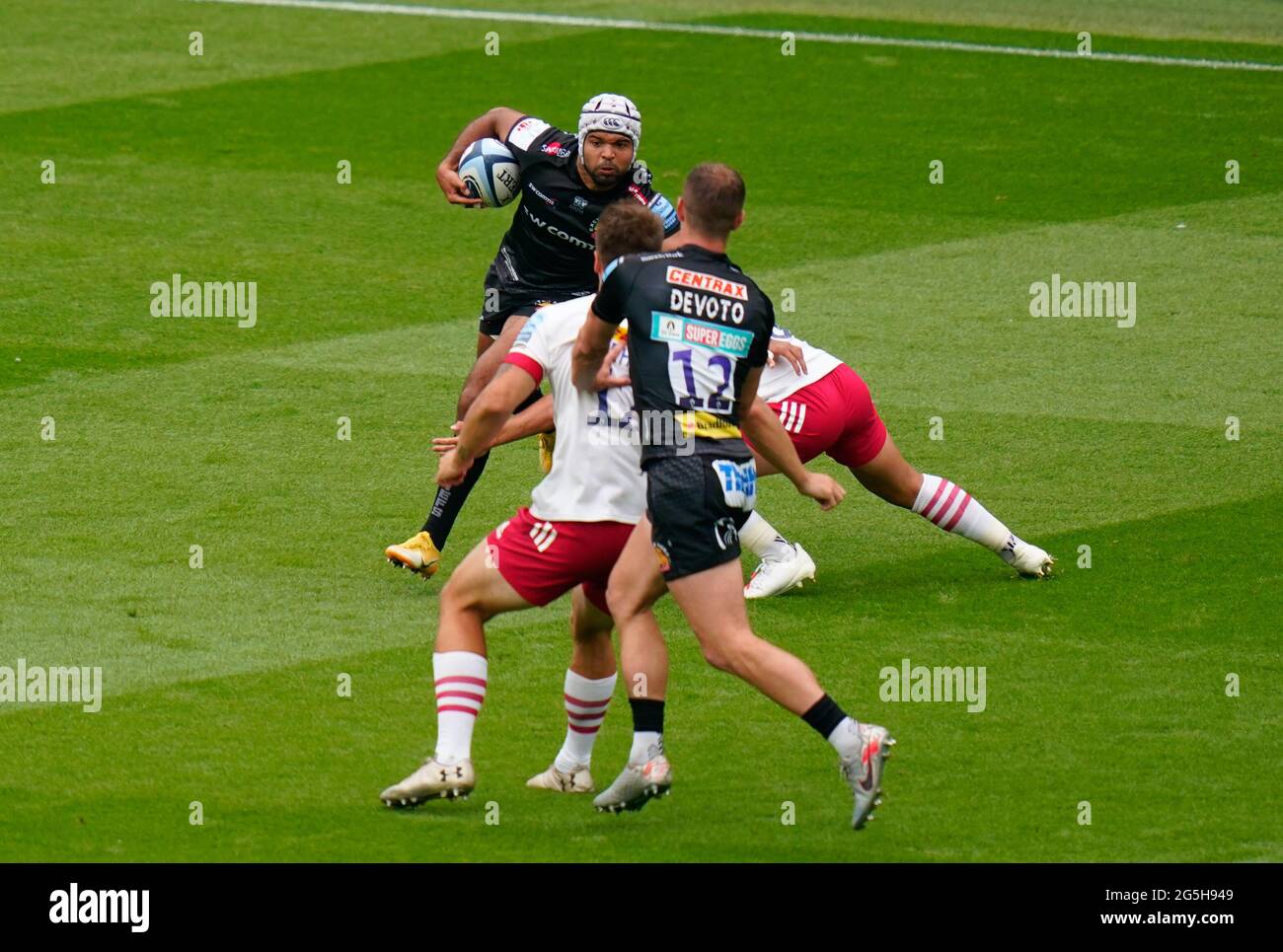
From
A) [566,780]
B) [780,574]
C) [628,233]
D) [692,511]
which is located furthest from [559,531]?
[780,574]

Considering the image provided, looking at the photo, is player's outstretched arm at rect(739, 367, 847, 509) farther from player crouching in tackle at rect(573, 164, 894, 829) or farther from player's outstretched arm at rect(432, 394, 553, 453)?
player's outstretched arm at rect(432, 394, 553, 453)

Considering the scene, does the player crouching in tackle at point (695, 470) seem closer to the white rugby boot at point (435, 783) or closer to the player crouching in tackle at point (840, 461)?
the white rugby boot at point (435, 783)

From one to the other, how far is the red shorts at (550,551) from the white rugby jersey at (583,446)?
0.04 meters

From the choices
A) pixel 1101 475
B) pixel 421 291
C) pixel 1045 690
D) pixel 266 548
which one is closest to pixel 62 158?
pixel 421 291

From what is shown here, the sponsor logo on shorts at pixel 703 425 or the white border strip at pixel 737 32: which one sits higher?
the white border strip at pixel 737 32

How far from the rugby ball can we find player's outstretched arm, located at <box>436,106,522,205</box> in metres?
0.05

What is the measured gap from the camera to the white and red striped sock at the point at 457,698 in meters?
7.57

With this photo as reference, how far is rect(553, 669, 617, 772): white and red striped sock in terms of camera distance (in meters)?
7.85

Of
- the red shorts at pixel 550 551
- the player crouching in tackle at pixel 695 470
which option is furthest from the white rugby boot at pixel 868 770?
the red shorts at pixel 550 551

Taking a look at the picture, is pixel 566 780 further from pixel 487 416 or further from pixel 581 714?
pixel 487 416

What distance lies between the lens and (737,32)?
78.4 feet

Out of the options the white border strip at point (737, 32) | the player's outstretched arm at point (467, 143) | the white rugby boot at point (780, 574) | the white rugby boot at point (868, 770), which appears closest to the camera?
the white rugby boot at point (868, 770)
